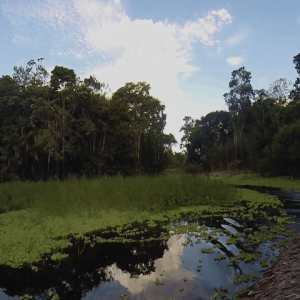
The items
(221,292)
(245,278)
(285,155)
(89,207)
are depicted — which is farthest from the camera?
(285,155)

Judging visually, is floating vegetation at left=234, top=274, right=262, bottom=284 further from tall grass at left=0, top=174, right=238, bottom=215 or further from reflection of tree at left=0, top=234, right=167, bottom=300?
tall grass at left=0, top=174, right=238, bottom=215

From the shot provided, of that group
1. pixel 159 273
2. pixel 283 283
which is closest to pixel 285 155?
pixel 159 273

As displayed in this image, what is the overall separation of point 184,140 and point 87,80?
123 ft

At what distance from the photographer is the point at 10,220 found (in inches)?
372

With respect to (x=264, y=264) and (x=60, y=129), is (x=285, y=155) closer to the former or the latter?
(x=60, y=129)

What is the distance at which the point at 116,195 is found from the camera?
1120cm

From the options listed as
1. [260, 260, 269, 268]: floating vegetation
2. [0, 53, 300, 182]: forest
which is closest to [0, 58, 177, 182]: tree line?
[0, 53, 300, 182]: forest

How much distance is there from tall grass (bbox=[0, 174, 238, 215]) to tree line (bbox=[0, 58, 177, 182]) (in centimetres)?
1127

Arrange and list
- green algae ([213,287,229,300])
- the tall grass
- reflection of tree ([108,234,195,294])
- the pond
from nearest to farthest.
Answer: green algae ([213,287,229,300]) < the pond < reflection of tree ([108,234,195,294]) < the tall grass

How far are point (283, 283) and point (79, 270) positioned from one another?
148 inches

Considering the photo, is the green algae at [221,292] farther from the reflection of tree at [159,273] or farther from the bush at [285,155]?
the bush at [285,155]

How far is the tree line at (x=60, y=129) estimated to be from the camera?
2566cm

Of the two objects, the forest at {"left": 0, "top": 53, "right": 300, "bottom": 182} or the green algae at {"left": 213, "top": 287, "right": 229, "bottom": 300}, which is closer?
the green algae at {"left": 213, "top": 287, "right": 229, "bottom": 300}

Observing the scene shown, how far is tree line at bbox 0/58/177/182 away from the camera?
25656 millimetres
